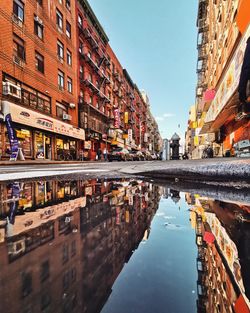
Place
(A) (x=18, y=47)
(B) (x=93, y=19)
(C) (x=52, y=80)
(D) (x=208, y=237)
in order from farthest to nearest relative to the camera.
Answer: (B) (x=93, y=19) < (C) (x=52, y=80) < (A) (x=18, y=47) < (D) (x=208, y=237)

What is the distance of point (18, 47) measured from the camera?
1609cm

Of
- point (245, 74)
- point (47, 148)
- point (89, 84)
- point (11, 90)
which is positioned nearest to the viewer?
point (245, 74)

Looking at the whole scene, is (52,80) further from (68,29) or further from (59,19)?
(68,29)

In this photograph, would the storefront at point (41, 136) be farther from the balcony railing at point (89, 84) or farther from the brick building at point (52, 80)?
the balcony railing at point (89, 84)

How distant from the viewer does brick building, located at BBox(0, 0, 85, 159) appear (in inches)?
585

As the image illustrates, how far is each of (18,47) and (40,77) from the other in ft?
9.35

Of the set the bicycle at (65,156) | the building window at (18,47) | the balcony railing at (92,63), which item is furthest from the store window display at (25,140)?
the balcony railing at (92,63)

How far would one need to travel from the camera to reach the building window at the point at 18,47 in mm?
15736

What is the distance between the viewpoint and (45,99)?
19375 mm

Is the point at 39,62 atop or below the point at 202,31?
Result: below

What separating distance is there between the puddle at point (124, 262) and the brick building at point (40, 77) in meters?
14.7

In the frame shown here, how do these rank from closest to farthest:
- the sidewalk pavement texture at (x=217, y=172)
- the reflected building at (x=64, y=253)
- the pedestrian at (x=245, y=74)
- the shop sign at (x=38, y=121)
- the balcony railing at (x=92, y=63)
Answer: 1. the reflected building at (x=64, y=253)
2. the sidewalk pavement texture at (x=217, y=172)
3. the pedestrian at (x=245, y=74)
4. the shop sign at (x=38, y=121)
5. the balcony railing at (x=92, y=63)

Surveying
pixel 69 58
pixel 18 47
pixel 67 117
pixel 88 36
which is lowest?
pixel 67 117

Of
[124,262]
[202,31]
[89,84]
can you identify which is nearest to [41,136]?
[89,84]
